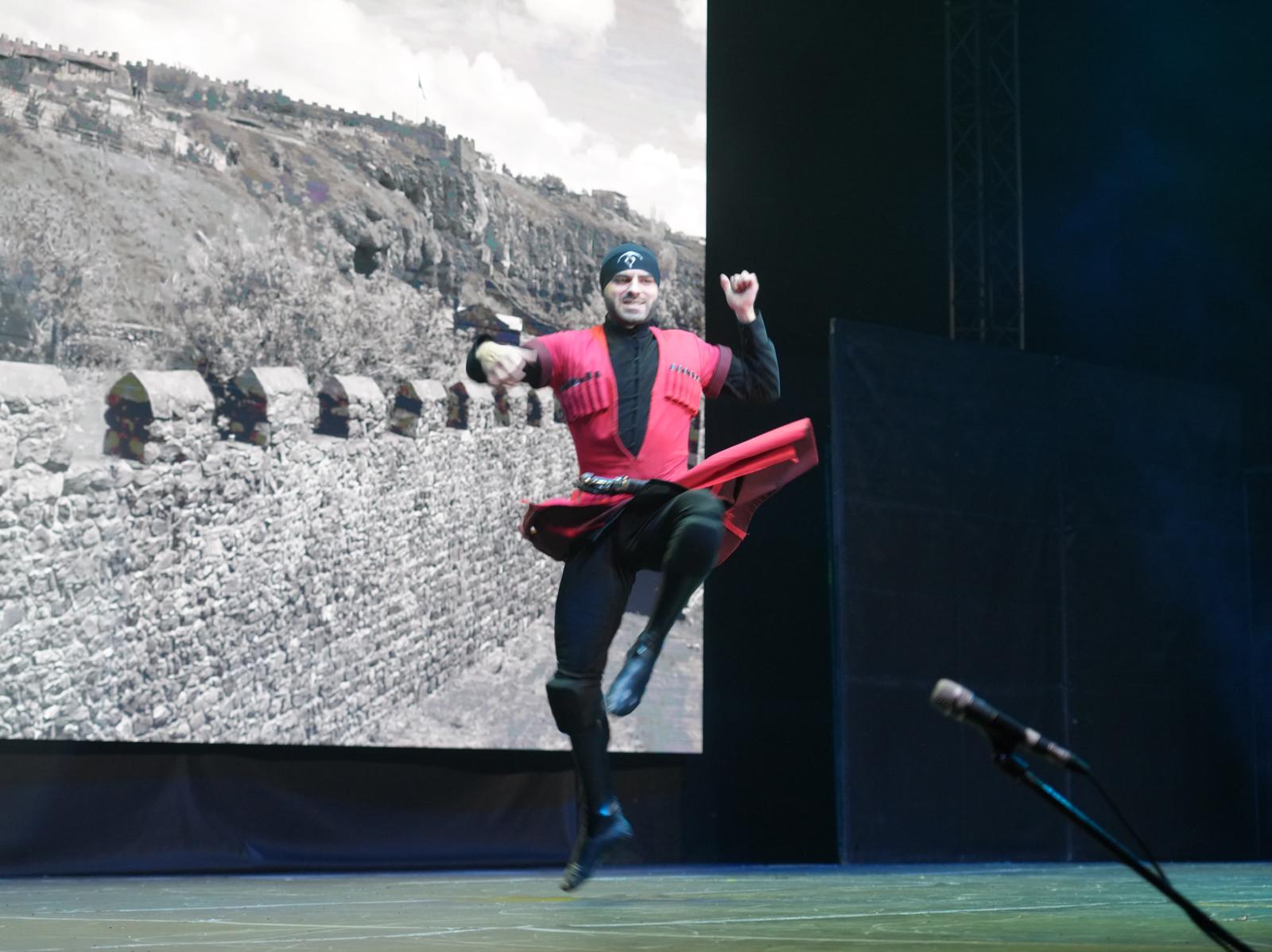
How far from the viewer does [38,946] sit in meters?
2.24

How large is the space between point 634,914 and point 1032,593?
4.96 m

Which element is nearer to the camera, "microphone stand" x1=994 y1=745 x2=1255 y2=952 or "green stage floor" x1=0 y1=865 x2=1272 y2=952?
"microphone stand" x1=994 y1=745 x2=1255 y2=952

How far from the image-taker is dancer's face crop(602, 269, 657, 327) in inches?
142

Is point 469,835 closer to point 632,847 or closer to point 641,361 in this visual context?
point 632,847

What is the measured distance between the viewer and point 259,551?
19.7 ft

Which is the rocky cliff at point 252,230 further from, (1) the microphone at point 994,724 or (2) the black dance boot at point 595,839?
(1) the microphone at point 994,724

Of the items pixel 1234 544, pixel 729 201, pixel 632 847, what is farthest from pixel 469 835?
pixel 1234 544

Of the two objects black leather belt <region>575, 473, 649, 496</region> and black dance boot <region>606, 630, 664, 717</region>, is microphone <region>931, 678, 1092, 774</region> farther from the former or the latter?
black leather belt <region>575, 473, 649, 496</region>

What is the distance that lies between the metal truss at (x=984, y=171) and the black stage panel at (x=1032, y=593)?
1.30ft

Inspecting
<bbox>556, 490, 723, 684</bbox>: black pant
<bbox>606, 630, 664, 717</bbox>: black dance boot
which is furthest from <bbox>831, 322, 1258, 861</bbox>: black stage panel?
<bbox>606, 630, 664, 717</bbox>: black dance boot

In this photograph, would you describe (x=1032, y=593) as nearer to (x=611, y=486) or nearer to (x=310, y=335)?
(x=310, y=335)

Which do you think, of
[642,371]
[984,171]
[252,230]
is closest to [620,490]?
[642,371]

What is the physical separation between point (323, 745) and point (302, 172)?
250cm

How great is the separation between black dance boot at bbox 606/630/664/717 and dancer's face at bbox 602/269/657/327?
83cm
